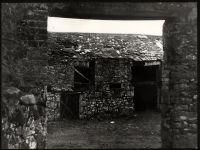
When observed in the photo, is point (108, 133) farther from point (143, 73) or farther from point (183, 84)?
point (143, 73)

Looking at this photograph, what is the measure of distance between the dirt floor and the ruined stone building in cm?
110

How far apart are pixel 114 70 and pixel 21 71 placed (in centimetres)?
1165

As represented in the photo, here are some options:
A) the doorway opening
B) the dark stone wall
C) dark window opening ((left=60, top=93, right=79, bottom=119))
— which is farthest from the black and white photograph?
the doorway opening

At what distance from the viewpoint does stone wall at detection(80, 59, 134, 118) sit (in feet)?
54.1

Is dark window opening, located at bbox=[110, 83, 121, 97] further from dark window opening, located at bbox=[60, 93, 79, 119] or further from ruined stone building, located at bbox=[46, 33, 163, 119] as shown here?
dark window opening, located at bbox=[60, 93, 79, 119]

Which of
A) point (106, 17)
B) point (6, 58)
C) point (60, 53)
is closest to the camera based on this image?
point (6, 58)

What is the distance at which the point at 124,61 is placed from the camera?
17.0 metres

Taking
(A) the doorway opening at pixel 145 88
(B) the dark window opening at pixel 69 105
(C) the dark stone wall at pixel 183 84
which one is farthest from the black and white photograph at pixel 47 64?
(A) the doorway opening at pixel 145 88

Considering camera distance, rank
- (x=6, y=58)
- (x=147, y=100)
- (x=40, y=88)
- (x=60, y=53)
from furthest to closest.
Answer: (x=147, y=100) → (x=60, y=53) → (x=40, y=88) → (x=6, y=58)

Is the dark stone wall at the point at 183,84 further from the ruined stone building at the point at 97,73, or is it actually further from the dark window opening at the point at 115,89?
the dark window opening at the point at 115,89

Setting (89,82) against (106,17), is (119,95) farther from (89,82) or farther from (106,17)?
(106,17)

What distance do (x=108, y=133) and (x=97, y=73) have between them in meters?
5.44

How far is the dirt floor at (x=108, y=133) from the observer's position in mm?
9492

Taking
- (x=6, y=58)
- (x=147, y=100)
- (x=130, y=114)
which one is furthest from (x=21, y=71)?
(x=147, y=100)
